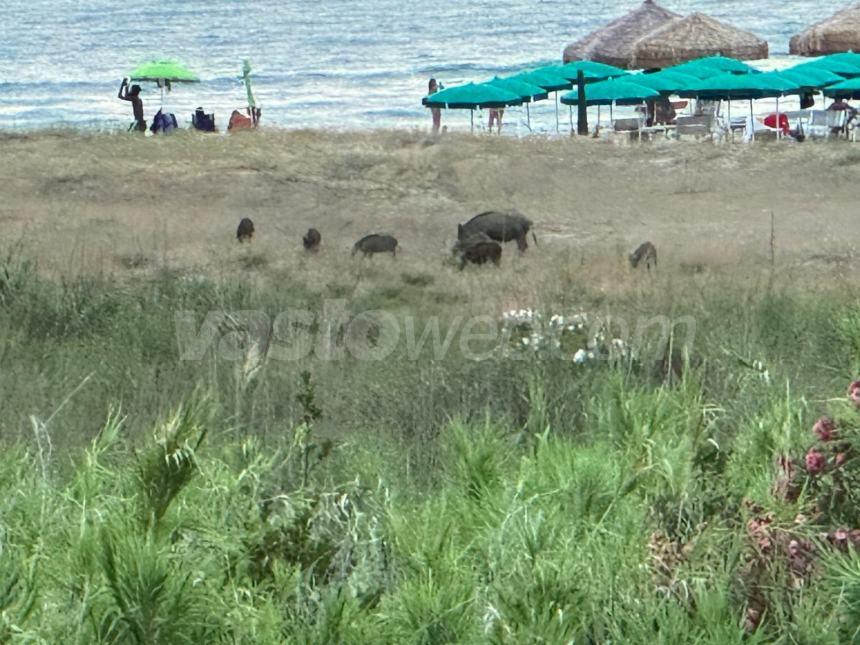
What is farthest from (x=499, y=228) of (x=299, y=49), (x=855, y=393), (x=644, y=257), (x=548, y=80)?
(x=299, y=49)

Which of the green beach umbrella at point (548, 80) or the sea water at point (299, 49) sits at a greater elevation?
the green beach umbrella at point (548, 80)

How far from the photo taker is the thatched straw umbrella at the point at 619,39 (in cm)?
3522

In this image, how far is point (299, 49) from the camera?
64.4 meters

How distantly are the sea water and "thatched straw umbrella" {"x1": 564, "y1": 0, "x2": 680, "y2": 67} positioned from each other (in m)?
1.60

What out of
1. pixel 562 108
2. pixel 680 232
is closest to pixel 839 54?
pixel 562 108

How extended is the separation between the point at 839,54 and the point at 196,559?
2892 cm

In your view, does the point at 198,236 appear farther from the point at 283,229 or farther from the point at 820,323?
the point at 820,323

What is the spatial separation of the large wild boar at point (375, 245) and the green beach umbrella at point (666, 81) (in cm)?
1486

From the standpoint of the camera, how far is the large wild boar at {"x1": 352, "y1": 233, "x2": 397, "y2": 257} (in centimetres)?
1463

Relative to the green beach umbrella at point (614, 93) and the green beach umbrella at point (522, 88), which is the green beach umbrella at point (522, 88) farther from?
the green beach umbrella at point (614, 93)

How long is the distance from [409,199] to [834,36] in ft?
52.9

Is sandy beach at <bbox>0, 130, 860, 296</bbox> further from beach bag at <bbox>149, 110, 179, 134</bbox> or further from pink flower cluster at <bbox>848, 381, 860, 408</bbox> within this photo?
pink flower cluster at <bbox>848, 381, 860, 408</bbox>

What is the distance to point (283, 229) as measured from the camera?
1697 cm

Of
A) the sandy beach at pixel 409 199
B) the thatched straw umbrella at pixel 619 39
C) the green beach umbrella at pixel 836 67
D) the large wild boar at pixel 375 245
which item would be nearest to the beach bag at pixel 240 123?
the sandy beach at pixel 409 199
